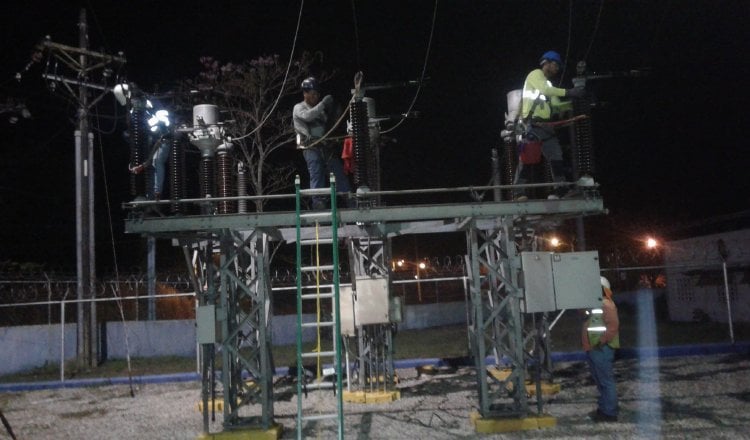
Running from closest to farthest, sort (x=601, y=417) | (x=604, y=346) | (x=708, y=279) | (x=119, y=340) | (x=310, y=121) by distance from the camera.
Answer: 1. (x=604, y=346)
2. (x=601, y=417)
3. (x=310, y=121)
4. (x=119, y=340)
5. (x=708, y=279)

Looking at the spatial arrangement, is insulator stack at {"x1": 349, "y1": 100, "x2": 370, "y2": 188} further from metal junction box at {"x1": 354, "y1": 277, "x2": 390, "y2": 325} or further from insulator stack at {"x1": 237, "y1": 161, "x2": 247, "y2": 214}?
insulator stack at {"x1": 237, "y1": 161, "x2": 247, "y2": 214}

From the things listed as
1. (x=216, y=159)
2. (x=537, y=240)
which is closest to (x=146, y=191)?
(x=216, y=159)

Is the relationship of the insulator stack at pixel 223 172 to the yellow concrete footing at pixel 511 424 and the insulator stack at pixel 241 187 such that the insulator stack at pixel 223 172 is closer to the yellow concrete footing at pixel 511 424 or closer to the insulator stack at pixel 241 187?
the insulator stack at pixel 241 187

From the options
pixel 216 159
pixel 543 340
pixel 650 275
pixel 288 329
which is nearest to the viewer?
pixel 216 159

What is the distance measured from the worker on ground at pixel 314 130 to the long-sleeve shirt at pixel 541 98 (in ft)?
9.60

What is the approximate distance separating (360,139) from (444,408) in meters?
4.90

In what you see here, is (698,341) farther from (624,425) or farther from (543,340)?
(624,425)

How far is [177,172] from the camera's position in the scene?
9.19 meters

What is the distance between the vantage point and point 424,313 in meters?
27.1

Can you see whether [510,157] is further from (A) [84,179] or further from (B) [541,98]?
(A) [84,179]

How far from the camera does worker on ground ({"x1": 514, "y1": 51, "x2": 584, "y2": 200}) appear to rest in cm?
907

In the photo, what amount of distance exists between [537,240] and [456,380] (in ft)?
11.7

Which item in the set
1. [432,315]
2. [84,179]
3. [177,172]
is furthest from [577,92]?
[432,315]

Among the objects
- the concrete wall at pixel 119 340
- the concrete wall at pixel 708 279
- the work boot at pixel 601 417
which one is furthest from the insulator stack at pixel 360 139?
the concrete wall at pixel 708 279
